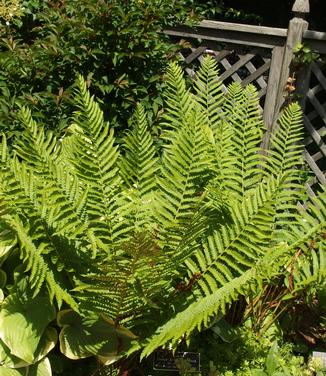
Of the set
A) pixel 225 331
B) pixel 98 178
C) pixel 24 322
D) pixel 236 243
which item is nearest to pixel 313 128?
pixel 225 331

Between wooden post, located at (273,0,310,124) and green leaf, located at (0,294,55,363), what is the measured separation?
2465 mm

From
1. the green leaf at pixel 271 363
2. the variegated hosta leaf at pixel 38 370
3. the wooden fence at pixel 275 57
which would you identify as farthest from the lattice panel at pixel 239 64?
the variegated hosta leaf at pixel 38 370

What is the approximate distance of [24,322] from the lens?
2123 mm

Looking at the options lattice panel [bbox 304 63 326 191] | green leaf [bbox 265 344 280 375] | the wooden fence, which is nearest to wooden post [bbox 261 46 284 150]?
the wooden fence

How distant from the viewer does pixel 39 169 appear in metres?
2.18

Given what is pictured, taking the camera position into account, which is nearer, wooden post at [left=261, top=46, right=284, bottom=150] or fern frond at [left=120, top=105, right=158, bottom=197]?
fern frond at [left=120, top=105, right=158, bottom=197]

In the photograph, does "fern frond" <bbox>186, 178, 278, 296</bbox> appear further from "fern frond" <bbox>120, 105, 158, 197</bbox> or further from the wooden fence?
the wooden fence

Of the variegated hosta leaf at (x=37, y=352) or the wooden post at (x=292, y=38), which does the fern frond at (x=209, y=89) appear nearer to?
the wooden post at (x=292, y=38)

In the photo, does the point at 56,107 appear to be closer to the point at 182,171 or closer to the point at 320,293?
the point at 182,171

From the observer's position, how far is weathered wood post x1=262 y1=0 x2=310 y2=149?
386cm

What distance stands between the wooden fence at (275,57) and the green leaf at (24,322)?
2.29 meters

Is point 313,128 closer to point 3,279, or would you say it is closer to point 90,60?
point 90,60

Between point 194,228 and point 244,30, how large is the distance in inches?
95.2

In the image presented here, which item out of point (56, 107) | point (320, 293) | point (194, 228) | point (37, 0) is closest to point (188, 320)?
point (194, 228)
